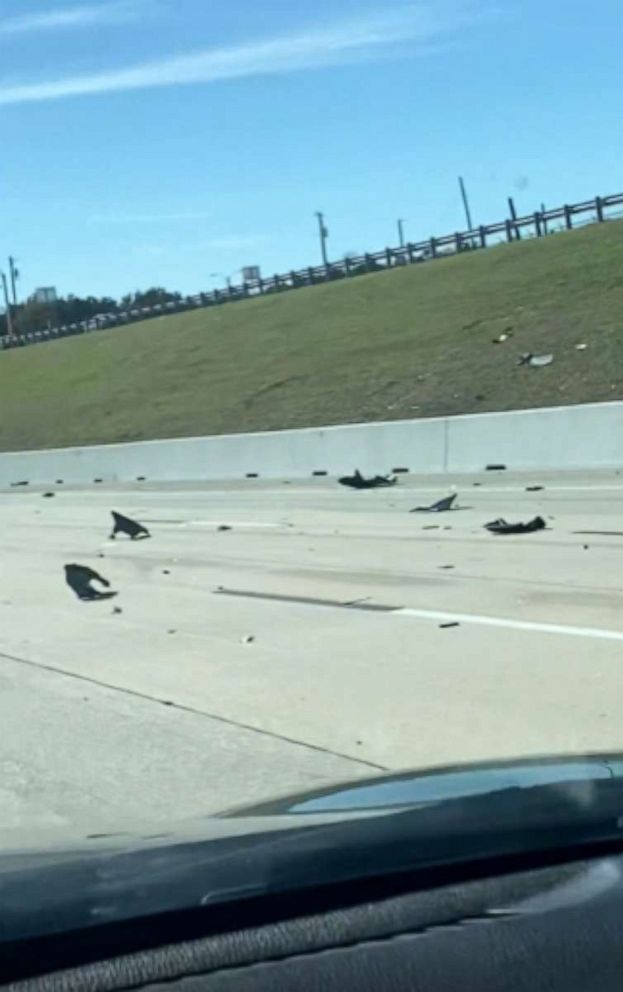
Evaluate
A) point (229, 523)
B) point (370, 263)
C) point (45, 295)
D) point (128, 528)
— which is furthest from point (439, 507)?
point (45, 295)

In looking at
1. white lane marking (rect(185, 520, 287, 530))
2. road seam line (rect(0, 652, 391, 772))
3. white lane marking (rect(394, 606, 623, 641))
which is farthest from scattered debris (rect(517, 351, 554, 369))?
road seam line (rect(0, 652, 391, 772))

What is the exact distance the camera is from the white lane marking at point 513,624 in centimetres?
1120

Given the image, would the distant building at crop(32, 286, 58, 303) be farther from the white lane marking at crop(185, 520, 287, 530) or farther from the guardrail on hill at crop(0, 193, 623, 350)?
the white lane marking at crop(185, 520, 287, 530)

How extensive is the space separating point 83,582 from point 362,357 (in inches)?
1379

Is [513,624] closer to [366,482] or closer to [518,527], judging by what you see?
[518,527]

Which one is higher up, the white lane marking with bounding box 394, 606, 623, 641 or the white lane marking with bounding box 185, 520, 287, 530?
the white lane marking with bounding box 394, 606, 623, 641

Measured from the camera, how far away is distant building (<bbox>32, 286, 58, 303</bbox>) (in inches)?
7017

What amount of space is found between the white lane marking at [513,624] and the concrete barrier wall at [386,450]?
16052mm

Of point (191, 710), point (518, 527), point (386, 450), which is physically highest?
point (191, 710)

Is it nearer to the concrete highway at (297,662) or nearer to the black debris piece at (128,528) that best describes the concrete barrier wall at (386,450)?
the concrete highway at (297,662)

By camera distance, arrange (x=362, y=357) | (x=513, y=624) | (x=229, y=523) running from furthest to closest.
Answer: (x=362, y=357) < (x=229, y=523) < (x=513, y=624)

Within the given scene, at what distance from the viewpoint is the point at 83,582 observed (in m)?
16.5

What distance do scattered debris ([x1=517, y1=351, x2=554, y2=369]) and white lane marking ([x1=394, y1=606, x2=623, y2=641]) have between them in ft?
90.4

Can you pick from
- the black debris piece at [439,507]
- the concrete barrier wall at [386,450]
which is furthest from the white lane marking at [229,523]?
the concrete barrier wall at [386,450]
